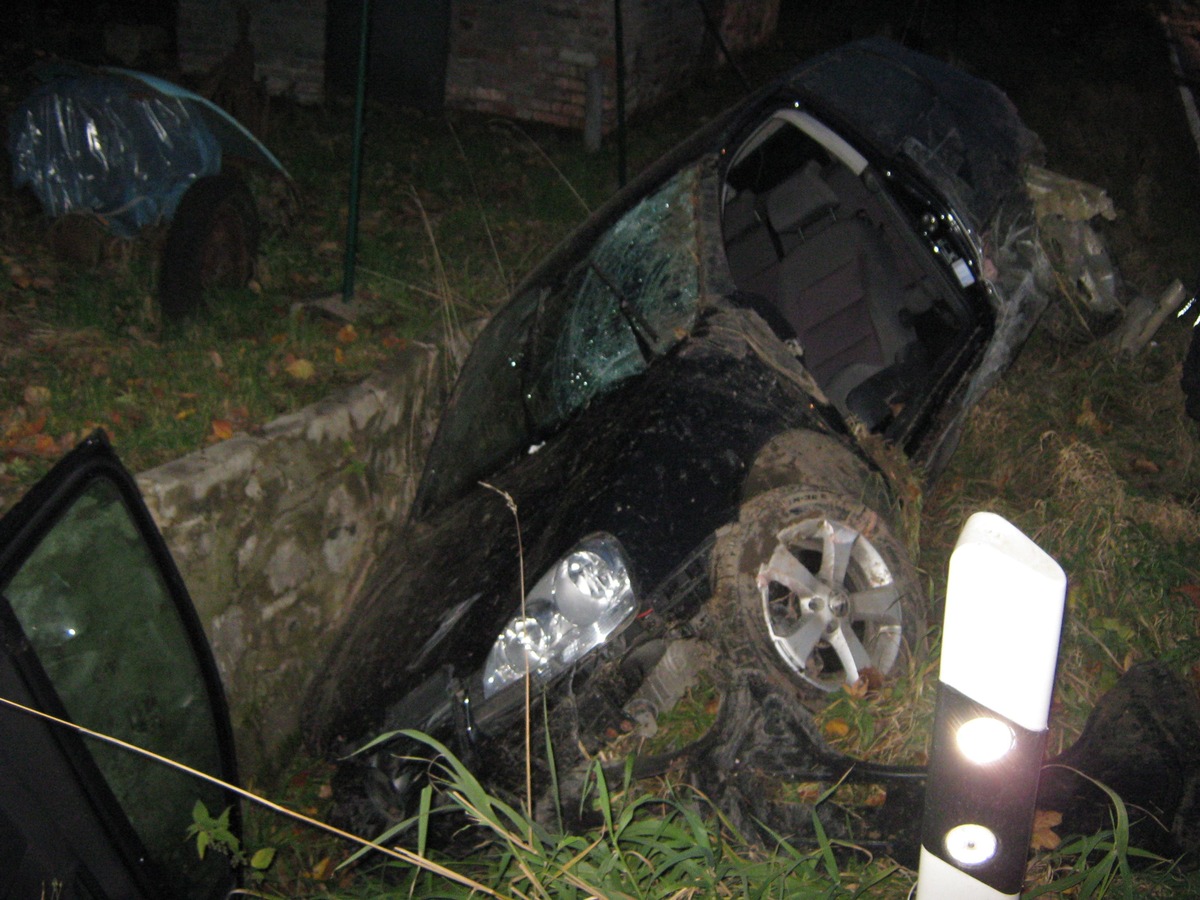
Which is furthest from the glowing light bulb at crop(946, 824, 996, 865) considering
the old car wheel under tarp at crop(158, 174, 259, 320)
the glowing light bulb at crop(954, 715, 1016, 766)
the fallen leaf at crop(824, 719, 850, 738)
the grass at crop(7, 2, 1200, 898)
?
the old car wheel under tarp at crop(158, 174, 259, 320)

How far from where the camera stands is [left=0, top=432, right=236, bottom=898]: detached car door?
1.70 m

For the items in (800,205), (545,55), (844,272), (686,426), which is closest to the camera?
(686,426)

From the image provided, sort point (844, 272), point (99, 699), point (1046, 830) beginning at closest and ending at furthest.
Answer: point (99, 699) → point (1046, 830) → point (844, 272)

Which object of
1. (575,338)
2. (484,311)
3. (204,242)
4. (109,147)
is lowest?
(484,311)

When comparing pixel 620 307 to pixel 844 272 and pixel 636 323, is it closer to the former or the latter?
pixel 636 323

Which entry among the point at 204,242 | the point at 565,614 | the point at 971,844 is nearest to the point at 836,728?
the point at 565,614

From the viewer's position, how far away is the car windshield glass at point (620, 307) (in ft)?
10.3

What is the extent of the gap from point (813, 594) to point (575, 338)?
52.1 inches

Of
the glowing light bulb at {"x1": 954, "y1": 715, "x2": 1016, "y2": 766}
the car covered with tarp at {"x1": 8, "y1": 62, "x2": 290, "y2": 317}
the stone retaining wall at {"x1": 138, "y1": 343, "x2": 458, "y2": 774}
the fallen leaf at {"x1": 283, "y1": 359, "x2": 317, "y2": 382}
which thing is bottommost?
the stone retaining wall at {"x1": 138, "y1": 343, "x2": 458, "y2": 774}

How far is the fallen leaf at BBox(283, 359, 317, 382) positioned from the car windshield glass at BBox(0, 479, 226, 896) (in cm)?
214

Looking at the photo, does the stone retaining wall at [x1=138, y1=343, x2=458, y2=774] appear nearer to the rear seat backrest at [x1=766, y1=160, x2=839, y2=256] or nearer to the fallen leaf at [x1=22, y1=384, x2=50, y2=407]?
the fallen leaf at [x1=22, y1=384, x2=50, y2=407]

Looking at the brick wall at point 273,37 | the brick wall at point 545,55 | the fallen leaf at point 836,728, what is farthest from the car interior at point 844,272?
the brick wall at point 273,37

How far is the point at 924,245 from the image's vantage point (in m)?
3.60

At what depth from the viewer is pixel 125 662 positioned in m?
2.07
